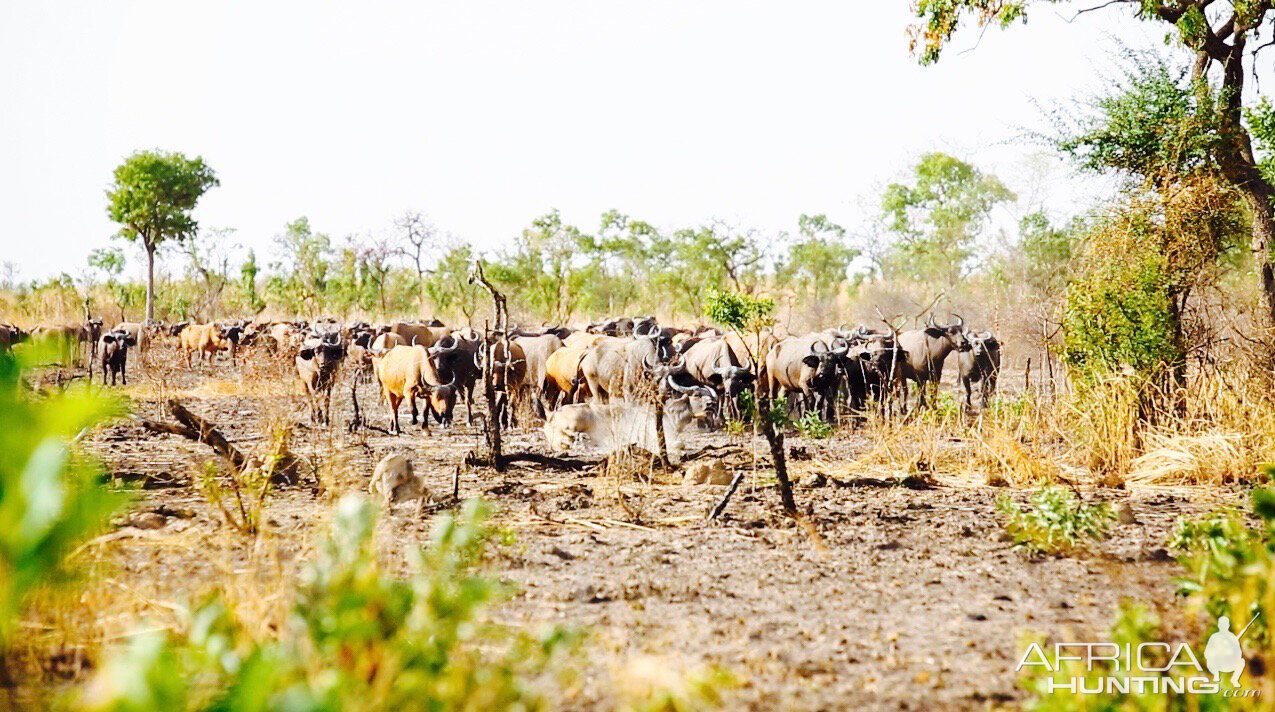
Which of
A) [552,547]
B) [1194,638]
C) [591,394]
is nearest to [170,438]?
[591,394]

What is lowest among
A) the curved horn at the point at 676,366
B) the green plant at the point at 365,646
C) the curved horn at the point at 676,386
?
the green plant at the point at 365,646

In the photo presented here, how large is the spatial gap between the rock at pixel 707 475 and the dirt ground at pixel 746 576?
18 cm

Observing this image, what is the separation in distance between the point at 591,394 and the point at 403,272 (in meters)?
37.8

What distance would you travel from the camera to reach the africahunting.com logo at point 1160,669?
3414 mm

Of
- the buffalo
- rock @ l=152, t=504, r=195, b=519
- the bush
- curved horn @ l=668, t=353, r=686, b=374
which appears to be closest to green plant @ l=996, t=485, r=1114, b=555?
the bush

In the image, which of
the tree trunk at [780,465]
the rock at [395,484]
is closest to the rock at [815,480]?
the tree trunk at [780,465]

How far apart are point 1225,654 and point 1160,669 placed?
8.9 inches

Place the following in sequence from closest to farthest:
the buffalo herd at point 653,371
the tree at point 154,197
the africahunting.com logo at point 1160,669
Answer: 1. the africahunting.com logo at point 1160,669
2. the buffalo herd at point 653,371
3. the tree at point 154,197

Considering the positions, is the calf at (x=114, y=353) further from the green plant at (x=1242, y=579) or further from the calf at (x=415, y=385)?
the green plant at (x=1242, y=579)

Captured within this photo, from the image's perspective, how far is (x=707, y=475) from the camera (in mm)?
9219

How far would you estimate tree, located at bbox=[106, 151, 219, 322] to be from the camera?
142 feet

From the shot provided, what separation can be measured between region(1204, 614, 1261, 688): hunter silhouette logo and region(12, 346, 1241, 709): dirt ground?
54 cm

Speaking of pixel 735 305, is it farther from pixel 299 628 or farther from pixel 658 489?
pixel 299 628

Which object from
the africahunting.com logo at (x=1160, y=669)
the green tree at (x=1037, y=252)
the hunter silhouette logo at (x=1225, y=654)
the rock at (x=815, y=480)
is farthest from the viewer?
the green tree at (x=1037, y=252)
